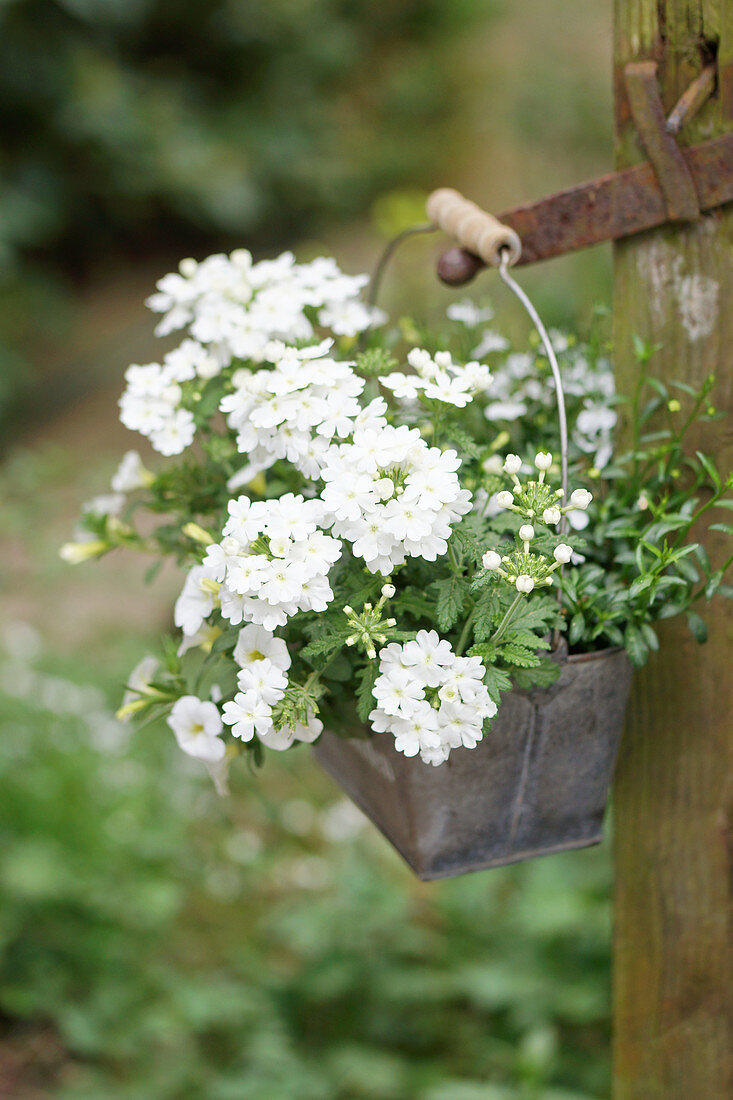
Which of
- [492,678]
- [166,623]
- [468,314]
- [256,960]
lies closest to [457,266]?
[468,314]

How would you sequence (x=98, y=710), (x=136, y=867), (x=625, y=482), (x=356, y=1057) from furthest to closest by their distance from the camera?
(x=98, y=710) < (x=136, y=867) < (x=356, y=1057) < (x=625, y=482)

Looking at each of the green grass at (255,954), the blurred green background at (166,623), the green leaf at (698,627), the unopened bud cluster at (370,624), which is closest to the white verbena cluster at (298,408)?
the unopened bud cluster at (370,624)

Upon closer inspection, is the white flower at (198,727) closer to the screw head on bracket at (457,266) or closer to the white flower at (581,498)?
the white flower at (581,498)

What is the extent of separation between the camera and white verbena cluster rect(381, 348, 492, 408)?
88 centimetres

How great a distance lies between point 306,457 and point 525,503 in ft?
0.67

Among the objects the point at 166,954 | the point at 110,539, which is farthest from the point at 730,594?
the point at 166,954

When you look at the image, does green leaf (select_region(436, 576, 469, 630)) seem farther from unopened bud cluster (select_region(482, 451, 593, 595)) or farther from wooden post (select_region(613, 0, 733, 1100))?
wooden post (select_region(613, 0, 733, 1100))

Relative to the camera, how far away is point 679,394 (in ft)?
3.63

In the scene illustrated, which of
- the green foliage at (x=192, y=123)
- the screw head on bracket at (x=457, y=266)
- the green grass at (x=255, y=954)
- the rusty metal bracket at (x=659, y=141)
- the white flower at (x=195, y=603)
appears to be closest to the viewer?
the white flower at (x=195, y=603)

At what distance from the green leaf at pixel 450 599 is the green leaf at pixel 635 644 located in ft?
0.58

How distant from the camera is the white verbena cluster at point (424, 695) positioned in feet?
2.61

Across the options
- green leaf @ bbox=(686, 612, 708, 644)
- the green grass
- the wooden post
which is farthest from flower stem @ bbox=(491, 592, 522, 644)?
the green grass

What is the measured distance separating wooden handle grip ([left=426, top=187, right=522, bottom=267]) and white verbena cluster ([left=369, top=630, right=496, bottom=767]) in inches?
19.0

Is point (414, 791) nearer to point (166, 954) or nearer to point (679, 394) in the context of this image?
point (679, 394)
